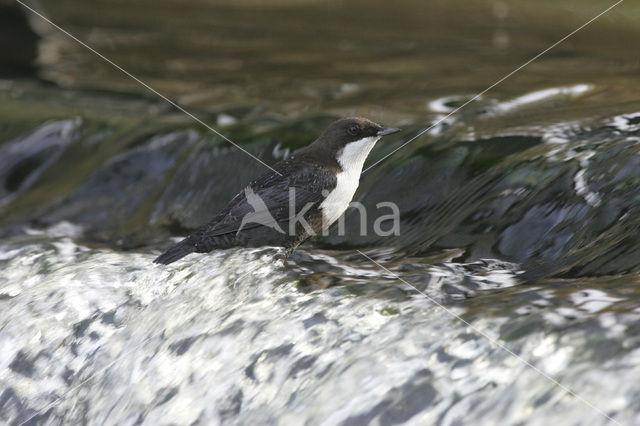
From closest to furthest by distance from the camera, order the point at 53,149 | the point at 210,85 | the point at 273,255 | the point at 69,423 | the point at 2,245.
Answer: the point at 69,423
the point at 273,255
the point at 2,245
the point at 53,149
the point at 210,85

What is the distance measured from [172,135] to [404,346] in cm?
381

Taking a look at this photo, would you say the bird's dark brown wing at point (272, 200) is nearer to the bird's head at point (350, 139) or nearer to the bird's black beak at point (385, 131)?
the bird's head at point (350, 139)

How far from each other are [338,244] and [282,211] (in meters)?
0.57

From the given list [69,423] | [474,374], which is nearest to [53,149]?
[69,423]

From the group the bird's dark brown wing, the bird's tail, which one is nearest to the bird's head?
the bird's dark brown wing

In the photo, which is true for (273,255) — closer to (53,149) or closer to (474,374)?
(474,374)

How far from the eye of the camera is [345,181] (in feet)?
15.9

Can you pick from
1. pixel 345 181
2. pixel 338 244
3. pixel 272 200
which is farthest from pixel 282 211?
pixel 338 244

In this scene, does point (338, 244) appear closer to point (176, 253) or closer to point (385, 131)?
point (385, 131)

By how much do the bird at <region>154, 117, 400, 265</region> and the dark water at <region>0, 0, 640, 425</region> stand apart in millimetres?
116

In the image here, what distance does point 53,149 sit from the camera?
6.98 meters

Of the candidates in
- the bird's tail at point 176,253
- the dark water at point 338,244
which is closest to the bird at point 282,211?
the bird's tail at point 176,253

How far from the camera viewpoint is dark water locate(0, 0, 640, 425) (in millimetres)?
3092

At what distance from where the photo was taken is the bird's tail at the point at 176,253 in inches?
181
